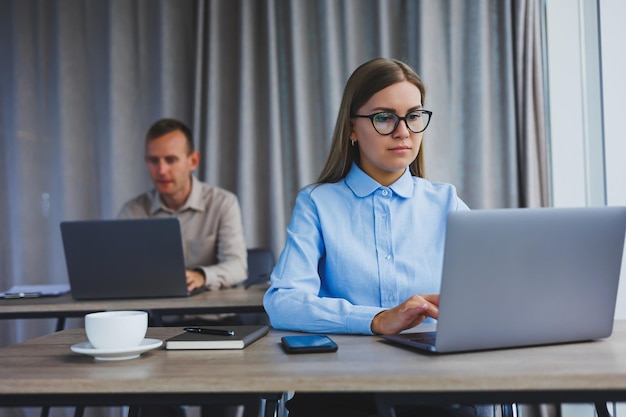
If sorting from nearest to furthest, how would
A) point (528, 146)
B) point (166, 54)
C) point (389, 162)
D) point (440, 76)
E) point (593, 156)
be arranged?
point (389, 162), point (593, 156), point (528, 146), point (440, 76), point (166, 54)

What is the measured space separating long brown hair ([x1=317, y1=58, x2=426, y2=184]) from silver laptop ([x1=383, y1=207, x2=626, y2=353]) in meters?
0.68

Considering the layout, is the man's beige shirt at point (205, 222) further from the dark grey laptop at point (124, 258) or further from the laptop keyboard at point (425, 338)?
the laptop keyboard at point (425, 338)

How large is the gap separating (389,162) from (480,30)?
7.48 feet

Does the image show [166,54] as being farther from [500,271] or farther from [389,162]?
[500,271]

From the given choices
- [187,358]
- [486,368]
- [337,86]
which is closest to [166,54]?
[337,86]

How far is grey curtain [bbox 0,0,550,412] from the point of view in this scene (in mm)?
3574

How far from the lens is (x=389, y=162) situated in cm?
160

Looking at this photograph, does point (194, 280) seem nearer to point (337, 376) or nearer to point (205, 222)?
point (205, 222)

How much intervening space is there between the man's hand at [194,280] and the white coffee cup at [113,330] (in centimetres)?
125

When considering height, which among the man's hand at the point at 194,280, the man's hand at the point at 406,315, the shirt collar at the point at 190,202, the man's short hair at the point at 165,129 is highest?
the man's short hair at the point at 165,129

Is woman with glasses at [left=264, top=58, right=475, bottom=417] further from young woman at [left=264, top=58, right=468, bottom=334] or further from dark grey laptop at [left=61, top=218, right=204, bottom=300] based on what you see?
dark grey laptop at [left=61, top=218, right=204, bottom=300]

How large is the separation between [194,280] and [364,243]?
3.43 ft

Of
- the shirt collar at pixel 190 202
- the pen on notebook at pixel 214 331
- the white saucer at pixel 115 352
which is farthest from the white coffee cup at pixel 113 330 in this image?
the shirt collar at pixel 190 202

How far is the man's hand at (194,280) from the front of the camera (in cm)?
242
